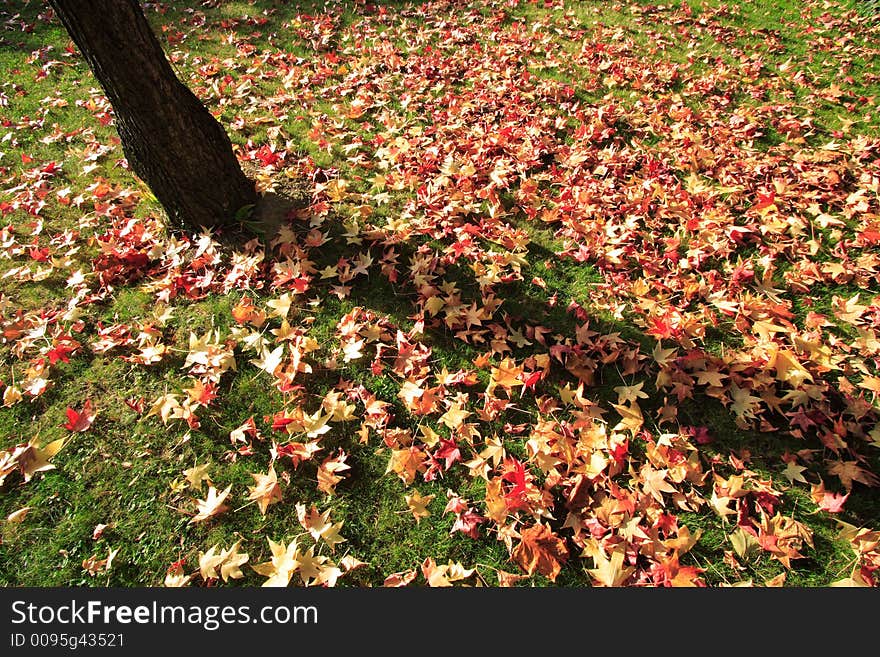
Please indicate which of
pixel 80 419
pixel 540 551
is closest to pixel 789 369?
pixel 540 551

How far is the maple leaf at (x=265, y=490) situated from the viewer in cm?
245

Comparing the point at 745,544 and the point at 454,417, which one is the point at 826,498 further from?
the point at 454,417

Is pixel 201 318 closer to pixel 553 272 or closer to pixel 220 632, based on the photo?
pixel 220 632

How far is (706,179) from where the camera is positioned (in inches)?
161

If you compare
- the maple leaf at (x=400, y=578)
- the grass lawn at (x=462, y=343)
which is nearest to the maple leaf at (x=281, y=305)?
the grass lawn at (x=462, y=343)

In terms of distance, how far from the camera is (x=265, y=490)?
2.47 meters

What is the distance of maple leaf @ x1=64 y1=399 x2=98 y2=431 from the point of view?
274 cm

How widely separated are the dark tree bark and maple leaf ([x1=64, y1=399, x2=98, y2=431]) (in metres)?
1.53

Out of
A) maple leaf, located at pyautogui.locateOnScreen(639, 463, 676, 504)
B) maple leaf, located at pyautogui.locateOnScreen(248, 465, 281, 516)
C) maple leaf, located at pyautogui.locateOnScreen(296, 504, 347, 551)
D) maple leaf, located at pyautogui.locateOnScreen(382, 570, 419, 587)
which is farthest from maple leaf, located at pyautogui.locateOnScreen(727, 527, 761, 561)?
maple leaf, located at pyautogui.locateOnScreen(248, 465, 281, 516)

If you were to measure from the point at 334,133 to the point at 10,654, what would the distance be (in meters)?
4.42

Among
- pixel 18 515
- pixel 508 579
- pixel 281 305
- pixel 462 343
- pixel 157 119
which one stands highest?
pixel 157 119

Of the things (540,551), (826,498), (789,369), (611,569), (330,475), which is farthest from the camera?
(789,369)

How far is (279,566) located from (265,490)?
39cm

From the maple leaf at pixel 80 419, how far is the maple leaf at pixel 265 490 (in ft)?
3.72
